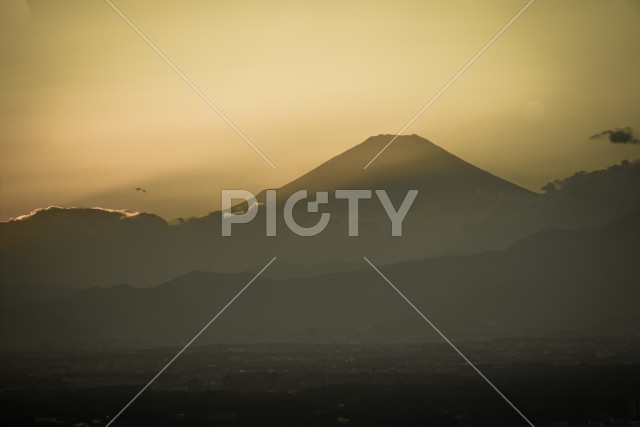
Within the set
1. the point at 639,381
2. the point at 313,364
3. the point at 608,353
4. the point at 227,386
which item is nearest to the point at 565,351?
the point at 608,353

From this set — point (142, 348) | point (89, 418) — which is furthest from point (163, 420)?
point (142, 348)

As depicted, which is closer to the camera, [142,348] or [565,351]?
[565,351]

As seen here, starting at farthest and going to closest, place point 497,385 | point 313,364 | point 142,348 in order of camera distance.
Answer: point 142,348, point 313,364, point 497,385

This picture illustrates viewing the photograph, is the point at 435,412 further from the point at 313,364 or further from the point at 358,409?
the point at 313,364

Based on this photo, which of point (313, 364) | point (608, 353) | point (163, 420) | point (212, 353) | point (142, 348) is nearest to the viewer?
point (163, 420)

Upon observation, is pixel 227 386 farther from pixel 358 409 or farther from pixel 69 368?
pixel 69 368

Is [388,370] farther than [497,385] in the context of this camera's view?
Yes
